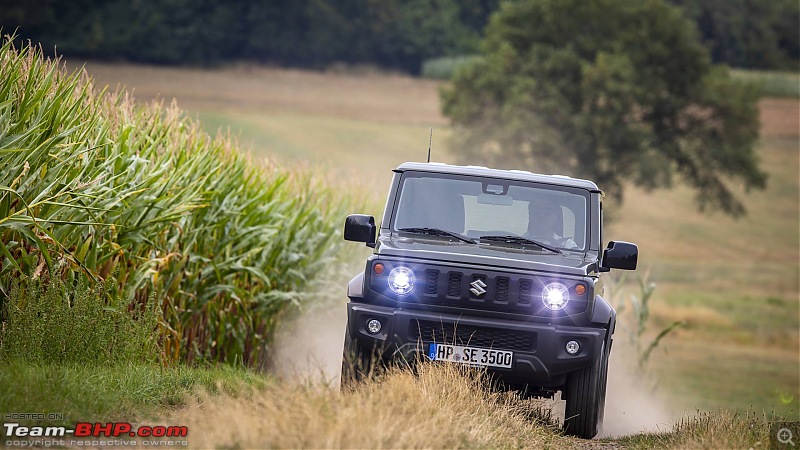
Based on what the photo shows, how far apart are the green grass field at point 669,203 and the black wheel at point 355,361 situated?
25.5 m

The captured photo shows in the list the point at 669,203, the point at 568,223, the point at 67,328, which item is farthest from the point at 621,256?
the point at 669,203

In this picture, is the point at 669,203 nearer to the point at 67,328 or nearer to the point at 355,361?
the point at 355,361

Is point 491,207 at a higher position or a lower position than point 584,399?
higher

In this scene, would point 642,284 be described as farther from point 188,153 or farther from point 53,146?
point 53,146

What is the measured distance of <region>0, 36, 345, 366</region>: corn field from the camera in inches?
362

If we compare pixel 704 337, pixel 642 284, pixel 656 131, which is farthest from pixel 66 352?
pixel 656 131

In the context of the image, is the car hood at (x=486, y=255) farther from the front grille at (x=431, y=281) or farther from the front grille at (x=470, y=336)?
the front grille at (x=470, y=336)

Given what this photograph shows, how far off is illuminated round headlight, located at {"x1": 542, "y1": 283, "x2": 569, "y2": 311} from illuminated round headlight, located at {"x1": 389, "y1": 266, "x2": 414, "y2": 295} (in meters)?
0.99

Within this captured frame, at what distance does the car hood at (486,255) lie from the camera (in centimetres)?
884

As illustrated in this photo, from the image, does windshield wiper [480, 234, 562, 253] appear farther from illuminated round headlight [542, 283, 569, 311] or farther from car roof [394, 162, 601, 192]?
illuminated round headlight [542, 283, 569, 311]

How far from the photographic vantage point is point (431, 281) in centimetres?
884

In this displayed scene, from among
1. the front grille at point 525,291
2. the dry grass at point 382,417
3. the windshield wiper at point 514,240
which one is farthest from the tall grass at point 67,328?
the front grille at point 525,291

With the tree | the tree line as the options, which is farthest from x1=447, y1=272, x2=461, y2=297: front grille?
the tree line

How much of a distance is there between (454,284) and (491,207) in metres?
1.38
